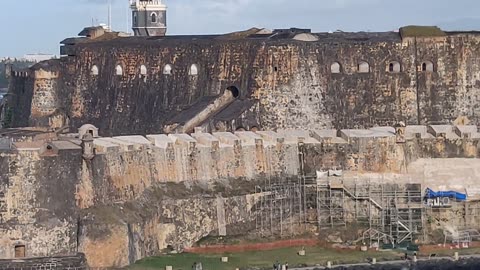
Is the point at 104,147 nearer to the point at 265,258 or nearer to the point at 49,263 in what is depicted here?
the point at 49,263

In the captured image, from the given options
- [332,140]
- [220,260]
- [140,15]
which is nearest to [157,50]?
[332,140]

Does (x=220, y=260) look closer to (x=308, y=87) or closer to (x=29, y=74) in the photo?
(x=308, y=87)

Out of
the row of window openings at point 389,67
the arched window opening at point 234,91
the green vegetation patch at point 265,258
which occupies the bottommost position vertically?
the green vegetation patch at point 265,258

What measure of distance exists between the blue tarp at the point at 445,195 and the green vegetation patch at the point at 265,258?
14.4ft

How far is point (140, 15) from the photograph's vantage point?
102125mm

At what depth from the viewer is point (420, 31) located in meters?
72.4

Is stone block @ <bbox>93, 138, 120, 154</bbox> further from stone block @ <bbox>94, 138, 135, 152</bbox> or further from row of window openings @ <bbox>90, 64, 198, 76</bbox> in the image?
row of window openings @ <bbox>90, 64, 198, 76</bbox>

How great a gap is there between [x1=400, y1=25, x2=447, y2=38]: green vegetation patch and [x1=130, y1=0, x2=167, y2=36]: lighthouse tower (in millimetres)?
31216

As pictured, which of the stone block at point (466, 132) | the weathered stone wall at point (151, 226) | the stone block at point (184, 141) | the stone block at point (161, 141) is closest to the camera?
the weathered stone wall at point (151, 226)

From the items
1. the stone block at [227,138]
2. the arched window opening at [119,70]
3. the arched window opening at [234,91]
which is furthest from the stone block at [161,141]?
Answer: the arched window opening at [119,70]

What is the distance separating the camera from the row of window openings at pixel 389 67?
7181cm

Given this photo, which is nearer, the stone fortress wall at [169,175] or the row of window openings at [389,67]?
the stone fortress wall at [169,175]

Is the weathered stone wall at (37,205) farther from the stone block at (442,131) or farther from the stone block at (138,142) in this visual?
the stone block at (442,131)

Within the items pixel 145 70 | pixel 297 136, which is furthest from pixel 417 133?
pixel 145 70
